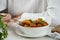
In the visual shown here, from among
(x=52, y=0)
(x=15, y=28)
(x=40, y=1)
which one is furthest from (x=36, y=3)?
(x=15, y=28)

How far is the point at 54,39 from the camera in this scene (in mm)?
854

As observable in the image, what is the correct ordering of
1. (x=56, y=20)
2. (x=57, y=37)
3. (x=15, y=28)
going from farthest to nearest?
(x=56, y=20) < (x=15, y=28) < (x=57, y=37)

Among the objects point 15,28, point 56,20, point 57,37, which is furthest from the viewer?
point 56,20

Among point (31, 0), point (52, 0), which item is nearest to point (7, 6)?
point (31, 0)

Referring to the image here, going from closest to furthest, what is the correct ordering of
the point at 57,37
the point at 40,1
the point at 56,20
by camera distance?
the point at 57,37 < the point at 56,20 < the point at 40,1

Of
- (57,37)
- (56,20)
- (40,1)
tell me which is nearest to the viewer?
(57,37)

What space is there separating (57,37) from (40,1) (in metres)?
0.68

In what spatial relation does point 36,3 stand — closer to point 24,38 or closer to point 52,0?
point 52,0

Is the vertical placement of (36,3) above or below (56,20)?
→ above

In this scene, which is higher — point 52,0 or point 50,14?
point 52,0

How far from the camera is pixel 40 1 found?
1.46 meters

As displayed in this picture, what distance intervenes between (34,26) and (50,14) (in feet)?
1.29

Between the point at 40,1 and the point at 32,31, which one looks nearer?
the point at 32,31

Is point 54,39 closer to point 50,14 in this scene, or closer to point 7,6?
point 50,14
